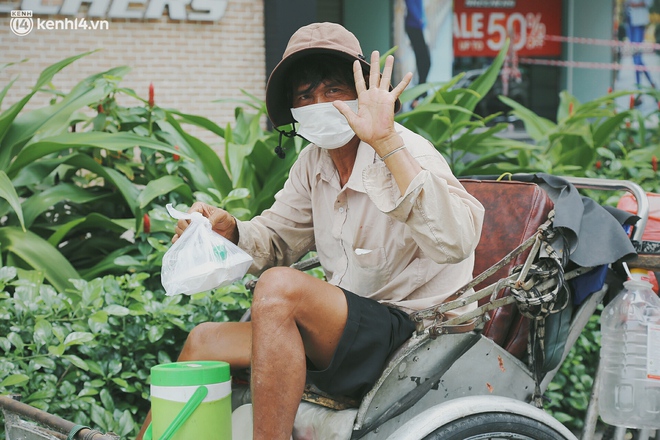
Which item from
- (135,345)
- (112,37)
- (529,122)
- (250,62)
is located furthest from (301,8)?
(135,345)

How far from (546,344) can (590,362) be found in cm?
144

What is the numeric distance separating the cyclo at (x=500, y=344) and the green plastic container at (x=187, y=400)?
7.6 inches

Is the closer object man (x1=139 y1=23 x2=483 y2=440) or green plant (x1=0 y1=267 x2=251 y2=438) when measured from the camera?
man (x1=139 y1=23 x2=483 y2=440)

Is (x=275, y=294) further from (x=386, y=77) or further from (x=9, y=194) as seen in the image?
(x=9, y=194)

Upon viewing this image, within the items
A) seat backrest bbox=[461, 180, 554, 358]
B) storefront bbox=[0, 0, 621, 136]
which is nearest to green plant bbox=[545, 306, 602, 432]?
seat backrest bbox=[461, 180, 554, 358]

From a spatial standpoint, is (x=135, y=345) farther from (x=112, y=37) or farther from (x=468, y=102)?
(x=112, y=37)

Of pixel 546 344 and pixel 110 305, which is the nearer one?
pixel 546 344

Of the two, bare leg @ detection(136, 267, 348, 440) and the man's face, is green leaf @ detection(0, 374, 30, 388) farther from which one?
the man's face

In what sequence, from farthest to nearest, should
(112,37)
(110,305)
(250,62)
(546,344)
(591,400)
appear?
(250,62) < (112,37) < (110,305) < (591,400) < (546,344)

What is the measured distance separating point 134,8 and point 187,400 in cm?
618

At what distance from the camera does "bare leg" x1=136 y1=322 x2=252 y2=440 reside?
7.75 ft

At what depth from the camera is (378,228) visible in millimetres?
2279

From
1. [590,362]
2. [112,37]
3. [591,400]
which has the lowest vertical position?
[590,362]

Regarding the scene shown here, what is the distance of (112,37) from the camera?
293 inches
